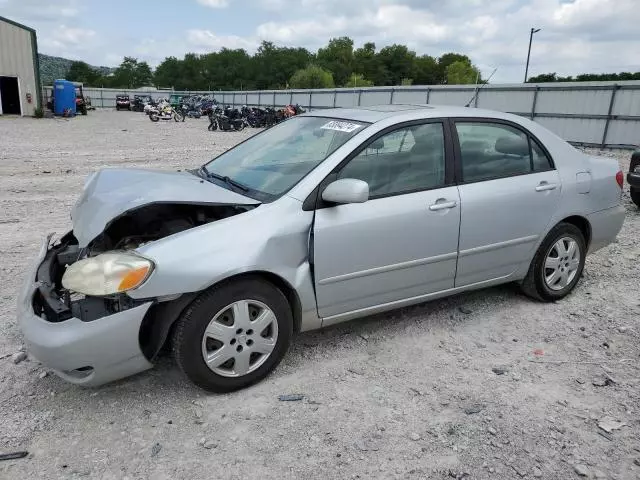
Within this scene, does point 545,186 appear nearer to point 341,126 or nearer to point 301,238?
point 341,126

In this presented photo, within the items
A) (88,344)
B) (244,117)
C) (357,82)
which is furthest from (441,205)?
(357,82)

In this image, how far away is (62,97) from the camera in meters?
33.8

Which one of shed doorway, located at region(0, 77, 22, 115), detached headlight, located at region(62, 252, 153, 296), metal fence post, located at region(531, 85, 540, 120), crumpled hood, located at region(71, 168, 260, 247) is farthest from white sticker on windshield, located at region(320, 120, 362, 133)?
shed doorway, located at region(0, 77, 22, 115)

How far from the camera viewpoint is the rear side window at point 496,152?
3.58 metres

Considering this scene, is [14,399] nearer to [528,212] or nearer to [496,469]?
[496,469]

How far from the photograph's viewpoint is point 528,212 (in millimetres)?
3756

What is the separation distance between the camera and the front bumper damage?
2492 mm

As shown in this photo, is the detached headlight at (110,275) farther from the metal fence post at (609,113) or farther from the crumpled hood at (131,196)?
the metal fence post at (609,113)

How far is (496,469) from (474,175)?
1953 mm

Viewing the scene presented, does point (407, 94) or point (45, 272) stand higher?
point (407, 94)

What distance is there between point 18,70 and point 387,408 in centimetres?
3409

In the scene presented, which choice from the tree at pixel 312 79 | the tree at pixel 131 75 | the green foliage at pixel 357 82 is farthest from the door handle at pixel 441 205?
the tree at pixel 131 75

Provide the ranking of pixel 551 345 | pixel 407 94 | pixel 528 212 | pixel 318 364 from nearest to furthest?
pixel 318 364 < pixel 551 345 < pixel 528 212 < pixel 407 94

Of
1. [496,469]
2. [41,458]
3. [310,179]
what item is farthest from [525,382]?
[41,458]
